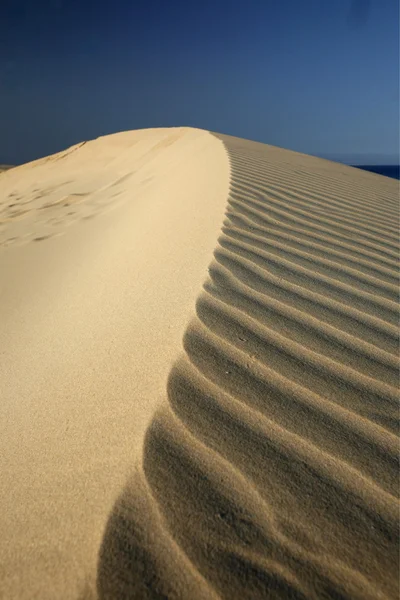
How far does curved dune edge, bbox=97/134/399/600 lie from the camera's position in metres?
0.91

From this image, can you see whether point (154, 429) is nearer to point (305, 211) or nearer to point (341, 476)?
point (341, 476)

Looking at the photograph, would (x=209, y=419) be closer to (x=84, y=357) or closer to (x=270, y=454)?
(x=270, y=454)

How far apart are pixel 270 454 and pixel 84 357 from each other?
82 centimetres

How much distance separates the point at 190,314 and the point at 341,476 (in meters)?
0.74

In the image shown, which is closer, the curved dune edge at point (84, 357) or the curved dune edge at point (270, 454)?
the curved dune edge at point (270, 454)

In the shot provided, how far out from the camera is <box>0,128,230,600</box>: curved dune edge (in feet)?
3.32

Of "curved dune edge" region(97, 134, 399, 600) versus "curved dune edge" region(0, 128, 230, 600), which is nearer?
"curved dune edge" region(97, 134, 399, 600)

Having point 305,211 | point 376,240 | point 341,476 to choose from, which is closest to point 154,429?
point 341,476

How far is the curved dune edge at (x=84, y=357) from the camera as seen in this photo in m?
1.01

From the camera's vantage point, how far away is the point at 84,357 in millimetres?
1682

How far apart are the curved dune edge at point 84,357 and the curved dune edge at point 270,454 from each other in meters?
0.08

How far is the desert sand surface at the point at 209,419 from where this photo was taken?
93cm

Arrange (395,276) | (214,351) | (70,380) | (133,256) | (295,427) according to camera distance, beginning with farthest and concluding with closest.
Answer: (133,256) < (395,276) < (70,380) < (214,351) < (295,427)

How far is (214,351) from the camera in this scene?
1.46m
